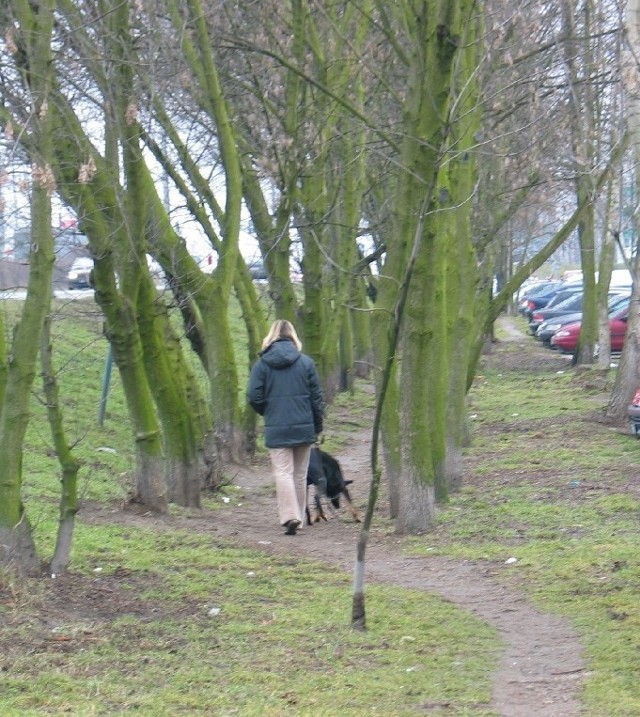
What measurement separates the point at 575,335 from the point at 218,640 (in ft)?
102

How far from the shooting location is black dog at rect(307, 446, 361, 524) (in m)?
12.1

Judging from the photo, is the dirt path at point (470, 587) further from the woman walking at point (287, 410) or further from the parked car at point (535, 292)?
the parked car at point (535, 292)

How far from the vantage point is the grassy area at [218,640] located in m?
5.68

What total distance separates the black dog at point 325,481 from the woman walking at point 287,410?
45cm

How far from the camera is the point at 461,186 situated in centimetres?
1326

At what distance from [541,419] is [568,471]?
6.45 m

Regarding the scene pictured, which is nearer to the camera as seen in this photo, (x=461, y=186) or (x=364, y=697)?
(x=364, y=697)

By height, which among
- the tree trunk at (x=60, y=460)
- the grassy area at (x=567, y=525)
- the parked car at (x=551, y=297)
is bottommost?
the grassy area at (x=567, y=525)

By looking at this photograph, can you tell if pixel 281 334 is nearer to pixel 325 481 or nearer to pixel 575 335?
pixel 325 481

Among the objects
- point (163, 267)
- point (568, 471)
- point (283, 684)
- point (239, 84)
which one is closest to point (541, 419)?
point (568, 471)

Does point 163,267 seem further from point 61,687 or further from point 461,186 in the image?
point 61,687

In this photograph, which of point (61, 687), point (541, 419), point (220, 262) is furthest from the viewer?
point (541, 419)

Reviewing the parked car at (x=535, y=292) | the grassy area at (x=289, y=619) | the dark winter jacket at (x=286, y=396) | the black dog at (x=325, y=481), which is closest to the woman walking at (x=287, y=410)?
the dark winter jacket at (x=286, y=396)

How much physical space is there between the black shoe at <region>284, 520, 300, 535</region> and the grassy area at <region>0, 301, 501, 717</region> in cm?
119
